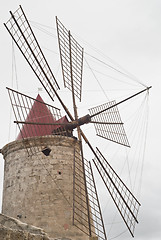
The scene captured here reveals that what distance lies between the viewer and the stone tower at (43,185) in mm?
6984

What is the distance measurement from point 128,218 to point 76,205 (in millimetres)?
1625

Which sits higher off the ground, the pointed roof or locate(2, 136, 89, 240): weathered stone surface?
the pointed roof

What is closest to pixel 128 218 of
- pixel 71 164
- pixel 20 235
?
pixel 71 164

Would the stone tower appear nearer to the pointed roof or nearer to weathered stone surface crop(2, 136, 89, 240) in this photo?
weathered stone surface crop(2, 136, 89, 240)

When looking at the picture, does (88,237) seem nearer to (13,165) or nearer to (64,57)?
(13,165)

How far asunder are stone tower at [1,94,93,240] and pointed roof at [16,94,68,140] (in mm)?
354

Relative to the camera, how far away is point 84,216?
7.39 m

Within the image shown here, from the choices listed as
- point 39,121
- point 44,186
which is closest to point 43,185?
point 44,186

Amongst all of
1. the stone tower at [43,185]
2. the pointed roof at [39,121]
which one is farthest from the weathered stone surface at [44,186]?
the pointed roof at [39,121]

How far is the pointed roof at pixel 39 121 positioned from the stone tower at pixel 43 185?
1.16 ft

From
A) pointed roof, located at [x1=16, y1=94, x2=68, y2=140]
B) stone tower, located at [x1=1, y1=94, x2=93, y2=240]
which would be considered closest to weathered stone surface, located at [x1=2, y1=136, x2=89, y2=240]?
stone tower, located at [x1=1, y1=94, x2=93, y2=240]

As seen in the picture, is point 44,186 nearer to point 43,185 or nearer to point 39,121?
point 43,185

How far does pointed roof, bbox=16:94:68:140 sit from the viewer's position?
8.16 metres

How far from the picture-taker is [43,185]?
287 inches
